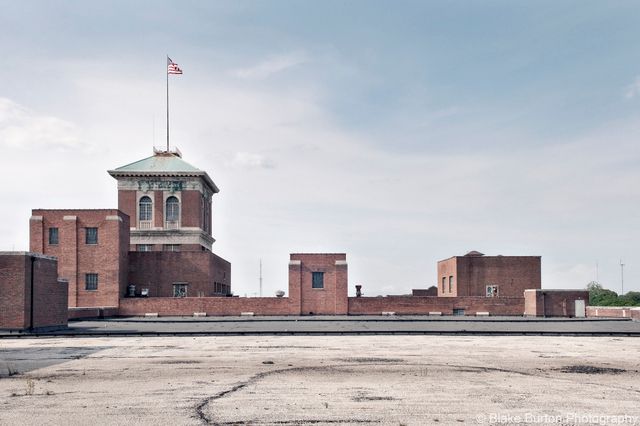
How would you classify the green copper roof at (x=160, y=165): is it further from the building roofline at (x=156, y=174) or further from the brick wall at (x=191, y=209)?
the brick wall at (x=191, y=209)

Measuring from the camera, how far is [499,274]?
6625cm

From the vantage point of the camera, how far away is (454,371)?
56.9 feet

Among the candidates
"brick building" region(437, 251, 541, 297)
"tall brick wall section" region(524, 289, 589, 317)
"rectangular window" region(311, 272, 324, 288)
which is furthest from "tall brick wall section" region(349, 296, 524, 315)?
"brick building" region(437, 251, 541, 297)

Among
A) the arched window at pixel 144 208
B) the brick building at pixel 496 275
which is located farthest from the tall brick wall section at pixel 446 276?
the arched window at pixel 144 208

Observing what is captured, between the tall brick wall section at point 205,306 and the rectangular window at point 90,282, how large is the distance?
2563 mm

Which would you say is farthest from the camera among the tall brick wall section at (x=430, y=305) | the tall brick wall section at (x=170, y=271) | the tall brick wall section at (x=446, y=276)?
the tall brick wall section at (x=446, y=276)

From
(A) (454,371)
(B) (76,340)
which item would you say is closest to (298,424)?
(A) (454,371)

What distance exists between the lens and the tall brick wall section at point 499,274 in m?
65.9

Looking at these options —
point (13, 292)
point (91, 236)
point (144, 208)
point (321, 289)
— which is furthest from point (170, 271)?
point (13, 292)

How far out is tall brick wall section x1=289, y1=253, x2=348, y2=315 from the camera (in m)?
57.9

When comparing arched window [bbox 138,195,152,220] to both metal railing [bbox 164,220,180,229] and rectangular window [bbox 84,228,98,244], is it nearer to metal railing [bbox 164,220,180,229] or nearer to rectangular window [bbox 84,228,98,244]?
metal railing [bbox 164,220,180,229]

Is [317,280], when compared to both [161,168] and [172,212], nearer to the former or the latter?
[172,212]

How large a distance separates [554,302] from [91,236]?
40.0 metres

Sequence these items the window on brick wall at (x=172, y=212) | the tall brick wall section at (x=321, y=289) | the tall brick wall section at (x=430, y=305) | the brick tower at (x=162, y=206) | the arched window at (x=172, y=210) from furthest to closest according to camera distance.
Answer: the arched window at (x=172, y=210), the window on brick wall at (x=172, y=212), the brick tower at (x=162, y=206), the tall brick wall section at (x=430, y=305), the tall brick wall section at (x=321, y=289)
